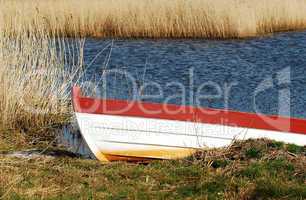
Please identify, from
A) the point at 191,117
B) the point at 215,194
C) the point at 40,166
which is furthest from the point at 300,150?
the point at 40,166

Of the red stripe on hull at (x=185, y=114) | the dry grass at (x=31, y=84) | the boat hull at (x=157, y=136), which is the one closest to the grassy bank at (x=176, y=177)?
the boat hull at (x=157, y=136)

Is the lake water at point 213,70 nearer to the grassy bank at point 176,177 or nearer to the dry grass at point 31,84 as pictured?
the dry grass at point 31,84

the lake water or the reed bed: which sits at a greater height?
the reed bed

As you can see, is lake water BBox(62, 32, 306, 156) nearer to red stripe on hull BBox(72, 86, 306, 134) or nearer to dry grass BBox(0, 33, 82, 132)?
dry grass BBox(0, 33, 82, 132)

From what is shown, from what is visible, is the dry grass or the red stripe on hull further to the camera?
the dry grass

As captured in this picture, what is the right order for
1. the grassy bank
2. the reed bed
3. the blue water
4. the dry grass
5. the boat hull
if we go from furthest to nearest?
1. the reed bed
2. the blue water
3. the dry grass
4. the boat hull
5. the grassy bank

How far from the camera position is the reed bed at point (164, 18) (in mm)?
17609

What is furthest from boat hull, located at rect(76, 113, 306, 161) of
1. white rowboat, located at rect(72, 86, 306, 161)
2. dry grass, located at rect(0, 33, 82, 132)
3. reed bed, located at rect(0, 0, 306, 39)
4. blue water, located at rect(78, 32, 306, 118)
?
reed bed, located at rect(0, 0, 306, 39)

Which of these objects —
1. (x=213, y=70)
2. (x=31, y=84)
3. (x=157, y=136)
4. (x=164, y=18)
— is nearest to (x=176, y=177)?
(x=157, y=136)

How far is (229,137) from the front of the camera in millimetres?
6801

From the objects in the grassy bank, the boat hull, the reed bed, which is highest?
the reed bed

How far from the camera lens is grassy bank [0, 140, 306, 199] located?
5.22m

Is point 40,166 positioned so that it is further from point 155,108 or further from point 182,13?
point 182,13

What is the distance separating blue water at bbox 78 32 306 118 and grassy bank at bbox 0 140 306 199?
172 inches
